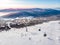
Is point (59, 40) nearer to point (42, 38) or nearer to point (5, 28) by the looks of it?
point (42, 38)

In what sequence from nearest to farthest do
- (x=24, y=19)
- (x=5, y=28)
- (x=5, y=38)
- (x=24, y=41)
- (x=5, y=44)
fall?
(x=5, y=44) < (x=24, y=41) < (x=5, y=38) < (x=5, y=28) < (x=24, y=19)

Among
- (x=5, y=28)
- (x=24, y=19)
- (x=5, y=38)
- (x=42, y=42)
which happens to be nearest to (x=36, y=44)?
(x=42, y=42)

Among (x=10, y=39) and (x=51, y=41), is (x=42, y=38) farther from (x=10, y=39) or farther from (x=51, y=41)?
(x=10, y=39)

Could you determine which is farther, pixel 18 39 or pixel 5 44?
pixel 18 39

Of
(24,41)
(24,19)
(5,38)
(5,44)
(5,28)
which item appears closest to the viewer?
(5,44)

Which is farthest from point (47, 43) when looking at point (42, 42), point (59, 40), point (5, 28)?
point (5, 28)

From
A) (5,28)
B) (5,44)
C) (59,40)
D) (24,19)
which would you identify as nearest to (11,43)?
(5,44)

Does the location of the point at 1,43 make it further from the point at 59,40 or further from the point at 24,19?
the point at 24,19

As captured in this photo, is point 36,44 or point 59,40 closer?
point 36,44
